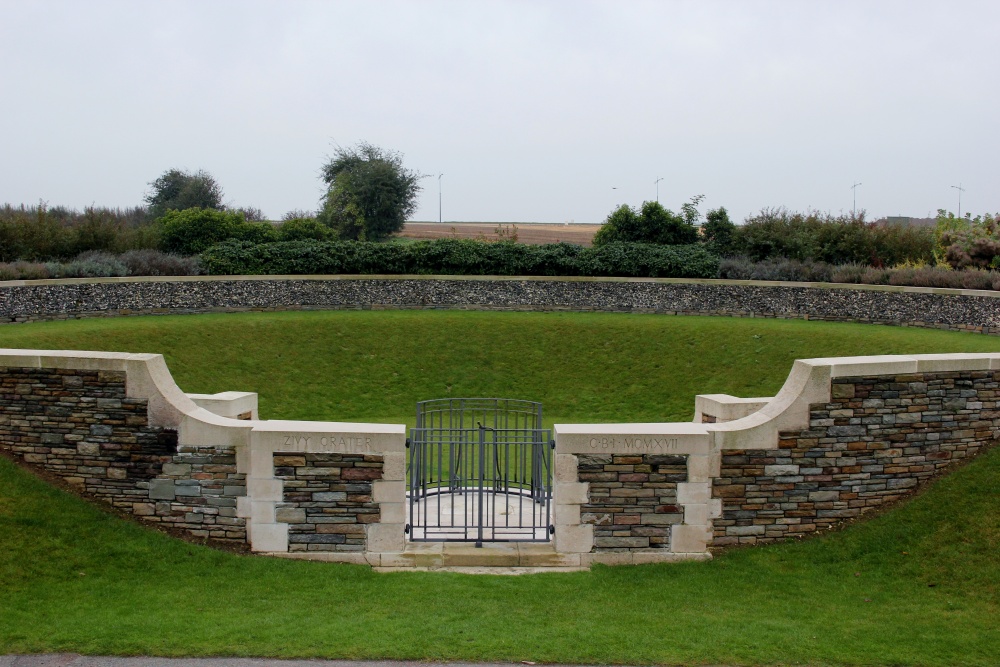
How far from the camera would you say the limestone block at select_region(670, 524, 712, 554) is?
30.9ft

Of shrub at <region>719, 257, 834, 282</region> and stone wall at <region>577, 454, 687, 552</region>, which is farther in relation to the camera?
shrub at <region>719, 257, 834, 282</region>

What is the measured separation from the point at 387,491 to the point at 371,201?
4107cm

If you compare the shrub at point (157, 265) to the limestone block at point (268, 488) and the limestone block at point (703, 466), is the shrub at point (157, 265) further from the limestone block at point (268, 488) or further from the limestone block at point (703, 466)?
the limestone block at point (703, 466)

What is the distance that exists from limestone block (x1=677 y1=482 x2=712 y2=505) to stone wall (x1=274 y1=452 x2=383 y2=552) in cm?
309

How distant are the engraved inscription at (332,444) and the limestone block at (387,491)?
381mm

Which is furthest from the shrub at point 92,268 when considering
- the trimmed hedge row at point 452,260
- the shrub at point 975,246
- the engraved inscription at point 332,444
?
the shrub at point 975,246

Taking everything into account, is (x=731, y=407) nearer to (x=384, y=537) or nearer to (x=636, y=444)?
(x=636, y=444)

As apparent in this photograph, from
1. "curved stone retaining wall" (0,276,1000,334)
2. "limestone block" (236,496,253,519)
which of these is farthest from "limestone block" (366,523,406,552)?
"curved stone retaining wall" (0,276,1000,334)

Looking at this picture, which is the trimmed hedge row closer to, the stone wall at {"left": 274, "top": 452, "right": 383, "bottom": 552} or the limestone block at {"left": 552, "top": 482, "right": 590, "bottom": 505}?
the stone wall at {"left": 274, "top": 452, "right": 383, "bottom": 552}

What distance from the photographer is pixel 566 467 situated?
934 centimetres

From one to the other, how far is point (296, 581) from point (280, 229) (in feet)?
102

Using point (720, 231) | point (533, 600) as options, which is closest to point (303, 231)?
point (720, 231)

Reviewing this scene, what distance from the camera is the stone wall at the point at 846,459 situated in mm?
9531

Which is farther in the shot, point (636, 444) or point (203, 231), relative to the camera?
point (203, 231)
